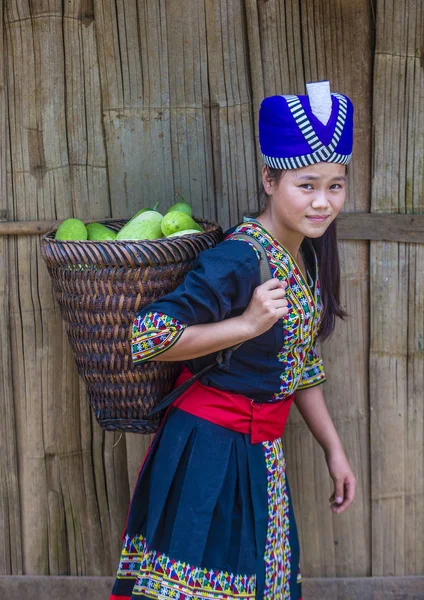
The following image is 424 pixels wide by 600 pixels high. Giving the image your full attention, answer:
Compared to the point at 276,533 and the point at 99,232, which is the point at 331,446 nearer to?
the point at 276,533

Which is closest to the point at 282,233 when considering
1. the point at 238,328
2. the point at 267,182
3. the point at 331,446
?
the point at 267,182

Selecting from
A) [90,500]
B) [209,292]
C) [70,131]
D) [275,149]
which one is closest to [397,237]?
[275,149]

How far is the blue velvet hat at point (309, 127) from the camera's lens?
1.97 meters

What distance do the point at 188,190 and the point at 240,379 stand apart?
0.88 meters

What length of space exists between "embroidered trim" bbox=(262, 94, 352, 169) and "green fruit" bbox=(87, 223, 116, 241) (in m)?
0.57

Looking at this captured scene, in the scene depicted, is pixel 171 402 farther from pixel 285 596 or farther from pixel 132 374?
pixel 285 596

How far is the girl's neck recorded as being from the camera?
2.16 m

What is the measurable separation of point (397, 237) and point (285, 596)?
127 centimetres

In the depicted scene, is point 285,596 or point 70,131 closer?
point 285,596

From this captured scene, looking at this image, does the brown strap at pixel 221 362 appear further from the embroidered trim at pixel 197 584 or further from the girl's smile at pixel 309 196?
the embroidered trim at pixel 197 584

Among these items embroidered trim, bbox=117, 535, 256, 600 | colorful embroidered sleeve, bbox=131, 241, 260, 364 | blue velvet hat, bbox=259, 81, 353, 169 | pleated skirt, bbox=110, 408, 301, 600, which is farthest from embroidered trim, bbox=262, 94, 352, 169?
embroidered trim, bbox=117, 535, 256, 600

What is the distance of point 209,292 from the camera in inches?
75.7

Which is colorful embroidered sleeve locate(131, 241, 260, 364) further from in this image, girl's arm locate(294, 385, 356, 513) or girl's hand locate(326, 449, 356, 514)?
girl's hand locate(326, 449, 356, 514)

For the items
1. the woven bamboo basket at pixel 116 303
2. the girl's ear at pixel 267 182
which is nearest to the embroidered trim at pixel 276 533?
the woven bamboo basket at pixel 116 303
